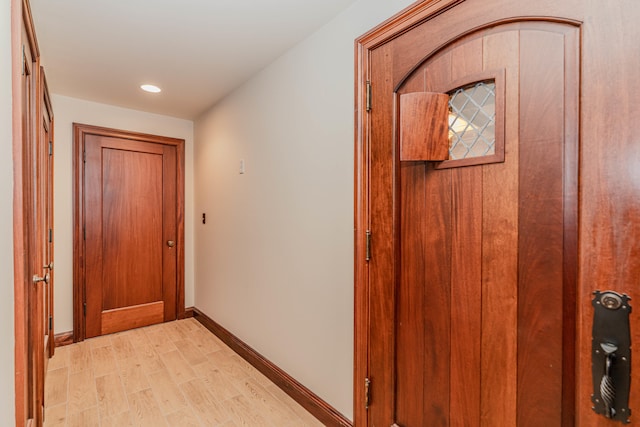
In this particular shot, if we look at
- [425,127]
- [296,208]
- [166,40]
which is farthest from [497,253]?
[166,40]

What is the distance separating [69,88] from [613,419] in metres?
3.86

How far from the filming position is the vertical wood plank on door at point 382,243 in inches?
55.4

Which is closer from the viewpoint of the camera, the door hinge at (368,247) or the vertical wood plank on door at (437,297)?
the vertical wood plank on door at (437,297)

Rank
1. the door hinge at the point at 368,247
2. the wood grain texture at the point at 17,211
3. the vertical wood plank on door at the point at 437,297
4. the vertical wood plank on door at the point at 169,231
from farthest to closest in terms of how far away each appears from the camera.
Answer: the vertical wood plank on door at the point at 169,231
the door hinge at the point at 368,247
the vertical wood plank on door at the point at 437,297
the wood grain texture at the point at 17,211

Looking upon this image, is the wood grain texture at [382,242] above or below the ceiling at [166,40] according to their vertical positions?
below

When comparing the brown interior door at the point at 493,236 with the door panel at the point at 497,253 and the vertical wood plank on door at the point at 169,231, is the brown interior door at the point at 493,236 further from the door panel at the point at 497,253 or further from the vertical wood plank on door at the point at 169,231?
the vertical wood plank on door at the point at 169,231

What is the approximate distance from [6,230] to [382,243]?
52.1 inches

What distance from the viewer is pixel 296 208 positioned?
6.81 feet

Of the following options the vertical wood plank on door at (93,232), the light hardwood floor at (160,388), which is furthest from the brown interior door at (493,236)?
the vertical wood plank on door at (93,232)

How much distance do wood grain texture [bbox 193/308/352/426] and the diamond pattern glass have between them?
1.47 m

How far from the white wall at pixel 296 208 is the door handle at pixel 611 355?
39.2 inches

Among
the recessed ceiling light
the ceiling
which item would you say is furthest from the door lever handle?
the recessed ceiling light

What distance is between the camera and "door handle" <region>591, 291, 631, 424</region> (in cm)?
82

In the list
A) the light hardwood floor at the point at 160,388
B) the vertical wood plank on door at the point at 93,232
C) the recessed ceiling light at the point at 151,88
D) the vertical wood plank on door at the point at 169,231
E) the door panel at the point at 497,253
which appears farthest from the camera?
the vertical wood plank on door at the point at 169,231
